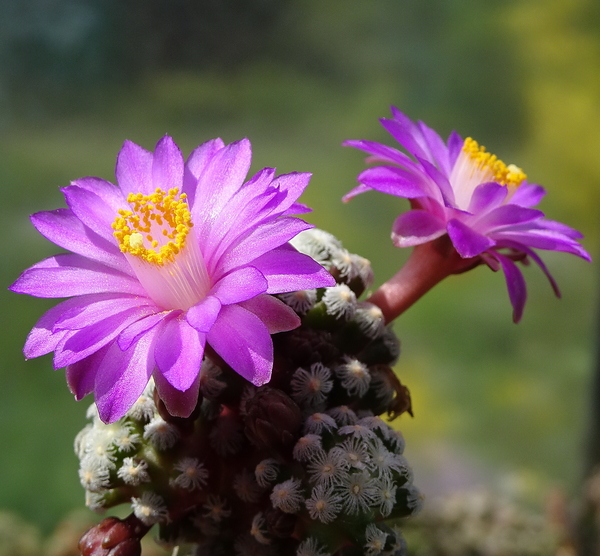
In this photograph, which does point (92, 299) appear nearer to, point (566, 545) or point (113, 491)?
point (113, 491)

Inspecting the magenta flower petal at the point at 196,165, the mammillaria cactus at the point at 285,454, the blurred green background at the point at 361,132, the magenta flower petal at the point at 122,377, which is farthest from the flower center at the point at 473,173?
the blurred green background at the point at 361,132

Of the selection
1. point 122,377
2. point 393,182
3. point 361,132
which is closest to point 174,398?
point 122,377

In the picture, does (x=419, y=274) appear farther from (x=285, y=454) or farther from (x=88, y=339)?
(x=88, y=339)

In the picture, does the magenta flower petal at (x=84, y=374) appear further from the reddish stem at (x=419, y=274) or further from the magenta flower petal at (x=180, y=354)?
the reddish stem at (x=419, y=274)

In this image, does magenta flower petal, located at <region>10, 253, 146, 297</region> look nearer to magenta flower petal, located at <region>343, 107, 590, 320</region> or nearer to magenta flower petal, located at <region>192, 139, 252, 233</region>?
magenta flower petal, located at <region>192, 139, 252, 233</region>

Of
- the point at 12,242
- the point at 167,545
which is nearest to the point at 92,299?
the point at 167,545
